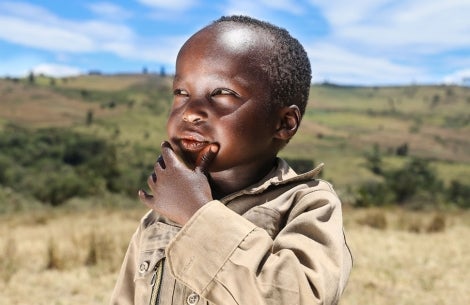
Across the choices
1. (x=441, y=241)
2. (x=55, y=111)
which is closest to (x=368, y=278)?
(x=441, y=241)

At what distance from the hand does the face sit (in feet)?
0.23

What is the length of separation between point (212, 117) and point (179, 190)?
19cm

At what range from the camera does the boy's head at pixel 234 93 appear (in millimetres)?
1386

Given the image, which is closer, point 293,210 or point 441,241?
point 293,210

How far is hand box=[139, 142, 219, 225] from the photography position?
133 centimetres

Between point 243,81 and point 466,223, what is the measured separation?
1209 cm

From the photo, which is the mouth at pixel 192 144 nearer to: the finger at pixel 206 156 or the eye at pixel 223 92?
the finger at pixel 206 156

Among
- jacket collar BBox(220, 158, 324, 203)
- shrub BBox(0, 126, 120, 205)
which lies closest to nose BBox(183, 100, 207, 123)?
jacket collar BBox(220, 158, 324, 203)

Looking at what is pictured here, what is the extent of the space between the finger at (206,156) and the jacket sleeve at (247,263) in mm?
103

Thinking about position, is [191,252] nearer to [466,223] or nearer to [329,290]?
[329,290]

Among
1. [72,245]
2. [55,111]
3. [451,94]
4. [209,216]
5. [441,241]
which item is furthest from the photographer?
[451,94]

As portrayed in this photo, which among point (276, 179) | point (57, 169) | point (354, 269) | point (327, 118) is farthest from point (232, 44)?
point (327, 118)

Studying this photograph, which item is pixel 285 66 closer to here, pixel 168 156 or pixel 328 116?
pixel 168 156

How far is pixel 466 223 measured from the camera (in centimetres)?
1236
